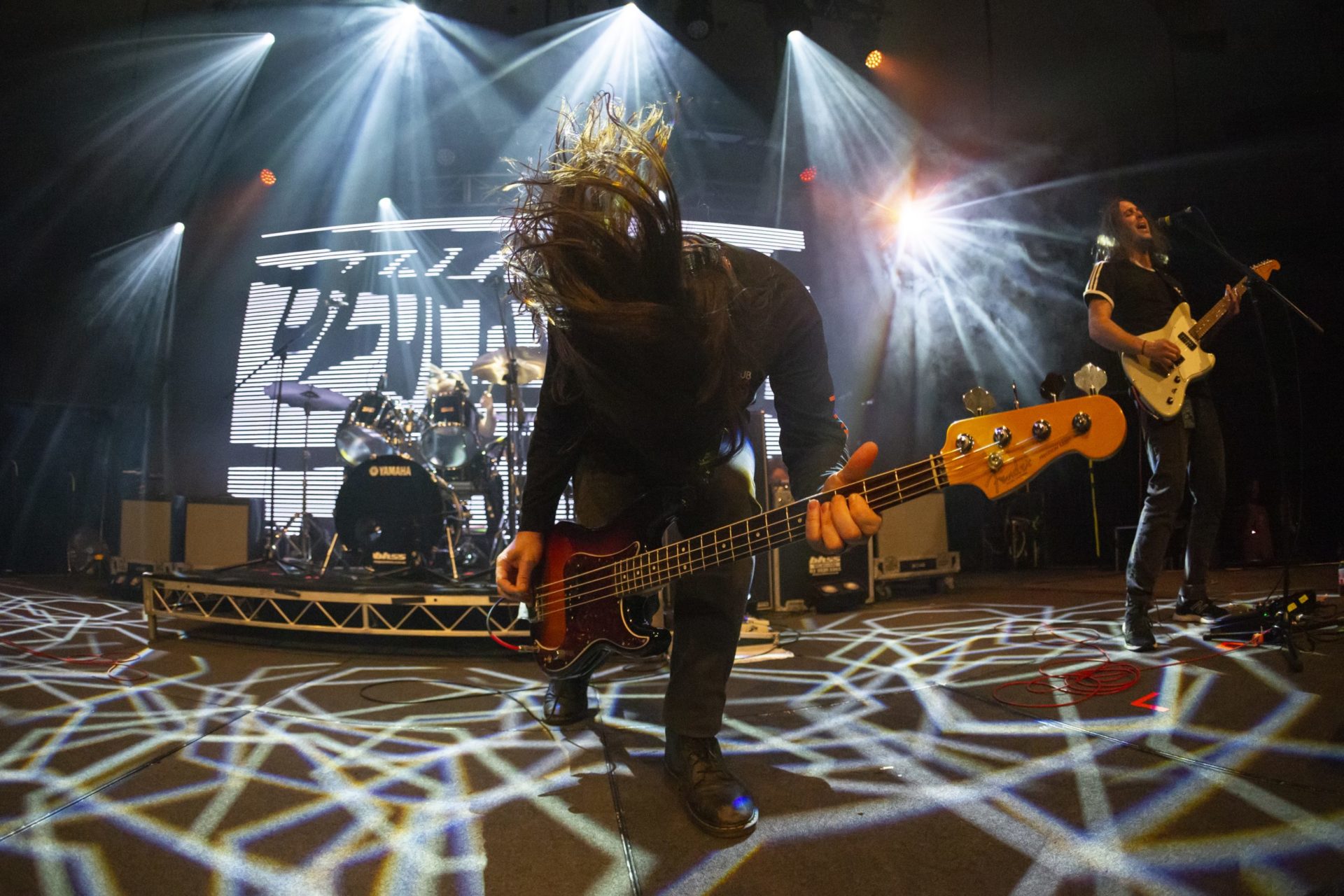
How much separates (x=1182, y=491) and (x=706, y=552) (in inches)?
97.6

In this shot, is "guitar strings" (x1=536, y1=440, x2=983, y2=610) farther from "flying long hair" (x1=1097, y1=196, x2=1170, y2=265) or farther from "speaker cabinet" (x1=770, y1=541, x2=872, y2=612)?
"speaker cabinet" (x1=770, y1=541, x2=872, y2=612)

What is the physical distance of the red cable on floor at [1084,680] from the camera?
2.17 metres

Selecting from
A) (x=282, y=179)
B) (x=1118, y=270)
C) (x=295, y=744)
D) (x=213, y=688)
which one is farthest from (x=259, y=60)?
(x=1118, y=270)

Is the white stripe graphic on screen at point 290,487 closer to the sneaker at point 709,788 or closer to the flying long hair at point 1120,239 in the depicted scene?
the sneaker at point 709,788

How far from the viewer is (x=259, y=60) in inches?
271

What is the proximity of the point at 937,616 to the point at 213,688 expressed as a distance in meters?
3.80

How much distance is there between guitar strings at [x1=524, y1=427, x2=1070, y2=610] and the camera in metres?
1.26

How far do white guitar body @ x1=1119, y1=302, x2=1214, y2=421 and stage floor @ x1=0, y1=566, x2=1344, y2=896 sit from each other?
101cm

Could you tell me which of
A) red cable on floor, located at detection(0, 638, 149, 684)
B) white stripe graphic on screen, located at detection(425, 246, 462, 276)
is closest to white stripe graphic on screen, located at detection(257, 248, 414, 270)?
white stripe graphic on screen, located at detection(425, 246, 462, 276)

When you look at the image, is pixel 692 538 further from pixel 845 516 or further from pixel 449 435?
pixel 449 435

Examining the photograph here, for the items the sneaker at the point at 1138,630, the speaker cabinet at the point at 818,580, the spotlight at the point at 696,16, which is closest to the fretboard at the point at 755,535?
the sneaker at the point at 1138,630

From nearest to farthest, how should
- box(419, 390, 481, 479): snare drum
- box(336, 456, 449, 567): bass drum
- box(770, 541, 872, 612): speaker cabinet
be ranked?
box(336, 456, 449, 567): bass drum < box(770, 541, 872, 612): speaker cabinet < box(419, 390, 481, 479): snare drum

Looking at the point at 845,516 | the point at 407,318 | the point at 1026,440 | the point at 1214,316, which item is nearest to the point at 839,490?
the point at 845,516

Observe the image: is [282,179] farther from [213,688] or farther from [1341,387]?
[1341,387]
